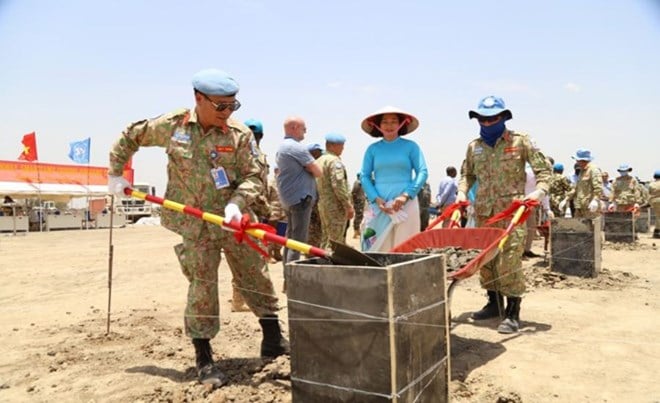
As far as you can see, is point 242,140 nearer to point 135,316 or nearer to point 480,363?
point 480,363

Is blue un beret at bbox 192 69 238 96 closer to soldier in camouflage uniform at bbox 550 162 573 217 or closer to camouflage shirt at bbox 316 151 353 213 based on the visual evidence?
camouflage shirt at bbox 316 151 353 213

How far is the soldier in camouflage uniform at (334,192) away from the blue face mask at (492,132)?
74.3 inches

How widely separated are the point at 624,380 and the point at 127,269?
26.1 feet

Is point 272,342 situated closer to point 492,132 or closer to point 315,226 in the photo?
point 492,132

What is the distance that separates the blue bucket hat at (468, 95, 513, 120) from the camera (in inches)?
177

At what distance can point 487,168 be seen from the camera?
4770 millimetres

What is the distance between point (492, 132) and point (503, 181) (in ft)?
1.46

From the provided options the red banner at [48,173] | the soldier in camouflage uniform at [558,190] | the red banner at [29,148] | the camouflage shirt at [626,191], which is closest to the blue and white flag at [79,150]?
the red banner at [48,173]

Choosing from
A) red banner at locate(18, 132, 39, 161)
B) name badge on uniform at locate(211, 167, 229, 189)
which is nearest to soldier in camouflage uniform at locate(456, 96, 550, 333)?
name badge on uniform at locate(211, 167, 229, 189)

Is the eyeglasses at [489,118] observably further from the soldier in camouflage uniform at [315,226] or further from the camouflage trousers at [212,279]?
the soldier in camouflage uniform at [315,226]

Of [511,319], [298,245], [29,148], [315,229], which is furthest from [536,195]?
[29,148]

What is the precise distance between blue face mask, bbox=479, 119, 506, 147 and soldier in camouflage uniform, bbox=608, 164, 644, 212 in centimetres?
1091

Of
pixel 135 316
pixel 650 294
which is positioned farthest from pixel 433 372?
pixel 650 294

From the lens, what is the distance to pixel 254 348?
13.3ft
